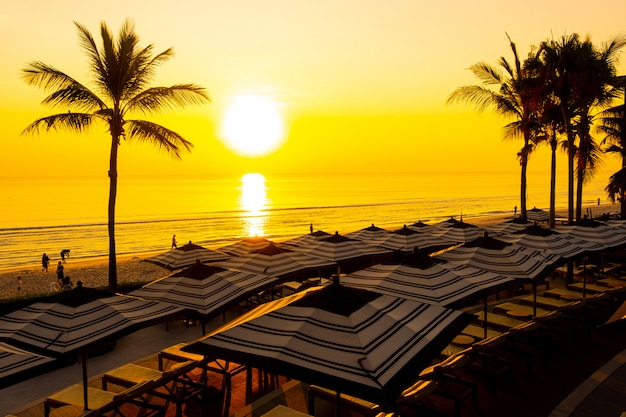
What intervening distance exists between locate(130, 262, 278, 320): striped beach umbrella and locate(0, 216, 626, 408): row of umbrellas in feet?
0.07

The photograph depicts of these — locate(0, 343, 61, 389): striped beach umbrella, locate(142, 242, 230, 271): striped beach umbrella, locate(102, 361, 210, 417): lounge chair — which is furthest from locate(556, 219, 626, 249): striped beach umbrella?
locate(0, 343, 61, 389): striped beach umbrella

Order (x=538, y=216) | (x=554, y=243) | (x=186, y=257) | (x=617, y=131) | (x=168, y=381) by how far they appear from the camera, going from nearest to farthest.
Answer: (x=168, y=381) < (x=554, y=243) < (x=186, y=257) < (x=617, y=131) < (x=538, y=216)

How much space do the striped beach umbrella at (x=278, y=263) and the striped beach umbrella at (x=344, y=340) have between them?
599cm

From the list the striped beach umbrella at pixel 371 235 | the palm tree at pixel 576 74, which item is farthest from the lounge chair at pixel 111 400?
the palm tree at pixel 576 74

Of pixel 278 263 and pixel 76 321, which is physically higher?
pixel 76 321

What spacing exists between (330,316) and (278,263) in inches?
289

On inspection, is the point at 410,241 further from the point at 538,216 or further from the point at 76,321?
the point at 538,216

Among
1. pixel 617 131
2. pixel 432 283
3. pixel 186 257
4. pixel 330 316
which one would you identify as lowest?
pixel 186 257

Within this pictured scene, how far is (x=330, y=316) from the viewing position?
17.8ft

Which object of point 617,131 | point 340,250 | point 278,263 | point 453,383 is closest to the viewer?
point 453,383

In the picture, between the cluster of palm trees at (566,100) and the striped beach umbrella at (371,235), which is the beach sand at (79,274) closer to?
the striped beach umbrella at (371,235)

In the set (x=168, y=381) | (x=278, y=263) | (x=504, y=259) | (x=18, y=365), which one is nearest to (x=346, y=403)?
(x=168, y=381)

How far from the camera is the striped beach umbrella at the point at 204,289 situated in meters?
8.46

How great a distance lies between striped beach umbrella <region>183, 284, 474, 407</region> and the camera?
4.59m
